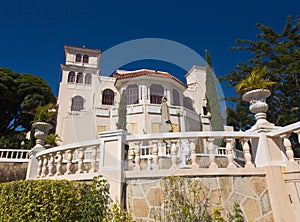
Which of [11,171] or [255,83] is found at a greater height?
[255,83]

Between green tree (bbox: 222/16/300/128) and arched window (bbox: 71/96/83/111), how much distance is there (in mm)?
15573

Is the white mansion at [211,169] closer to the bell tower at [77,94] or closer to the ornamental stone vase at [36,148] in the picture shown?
the ornamental stone vase at [36,148]

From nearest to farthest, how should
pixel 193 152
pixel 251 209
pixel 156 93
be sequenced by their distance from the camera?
pixel 251 209 < pixel 193 152 < pixel 156 93

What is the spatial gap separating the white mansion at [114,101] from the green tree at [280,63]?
293 inches

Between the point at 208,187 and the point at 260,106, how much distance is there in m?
2.13

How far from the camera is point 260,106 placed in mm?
4445

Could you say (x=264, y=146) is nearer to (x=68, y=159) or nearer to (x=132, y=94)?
(x=68, y=159)

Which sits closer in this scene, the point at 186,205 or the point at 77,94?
the point at 186,205

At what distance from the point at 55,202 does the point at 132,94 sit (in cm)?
1738

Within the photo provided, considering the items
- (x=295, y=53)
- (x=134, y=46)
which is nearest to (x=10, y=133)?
(x=134, y=46)

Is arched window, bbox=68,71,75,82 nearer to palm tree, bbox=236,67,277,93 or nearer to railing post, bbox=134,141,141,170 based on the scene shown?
railing post, bbox=134,141,141,170

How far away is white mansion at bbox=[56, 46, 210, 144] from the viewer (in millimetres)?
19031

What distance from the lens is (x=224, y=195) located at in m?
3.65

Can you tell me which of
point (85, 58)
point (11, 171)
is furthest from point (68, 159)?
point (85, 58)
